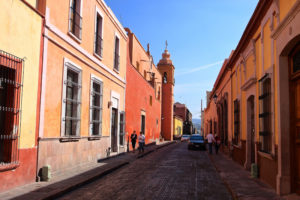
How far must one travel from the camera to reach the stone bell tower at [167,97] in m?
50.7

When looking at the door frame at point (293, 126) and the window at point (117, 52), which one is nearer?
the door frame at point (293, 126)

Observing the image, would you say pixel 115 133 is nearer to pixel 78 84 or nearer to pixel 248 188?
pixel 78 84

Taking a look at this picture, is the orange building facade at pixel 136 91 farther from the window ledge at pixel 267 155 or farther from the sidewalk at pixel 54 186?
the window ledge at pixel 267 155

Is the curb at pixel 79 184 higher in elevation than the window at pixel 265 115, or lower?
lower

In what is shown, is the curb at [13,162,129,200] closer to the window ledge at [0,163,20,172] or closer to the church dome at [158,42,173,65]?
the window ledge at [0,163,20,172]

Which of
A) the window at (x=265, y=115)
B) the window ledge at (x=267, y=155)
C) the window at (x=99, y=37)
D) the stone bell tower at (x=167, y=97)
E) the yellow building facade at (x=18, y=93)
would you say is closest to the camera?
the yellow building facade at (x=18, y=93)

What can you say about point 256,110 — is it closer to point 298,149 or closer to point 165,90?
point 298,149

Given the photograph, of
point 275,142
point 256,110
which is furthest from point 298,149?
point 256,110

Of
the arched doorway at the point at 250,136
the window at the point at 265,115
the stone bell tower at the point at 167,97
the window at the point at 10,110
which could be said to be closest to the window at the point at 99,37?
the window at the point at 10,110

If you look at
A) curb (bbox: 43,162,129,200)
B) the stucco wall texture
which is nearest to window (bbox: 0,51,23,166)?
curb (bbox: 43,162,129,200)

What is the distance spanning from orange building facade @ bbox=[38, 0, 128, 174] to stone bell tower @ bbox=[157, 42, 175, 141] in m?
32.9

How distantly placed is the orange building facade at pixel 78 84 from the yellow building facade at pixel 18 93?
0.60m

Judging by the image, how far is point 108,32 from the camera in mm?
15953

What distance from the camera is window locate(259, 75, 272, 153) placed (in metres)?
8.80
